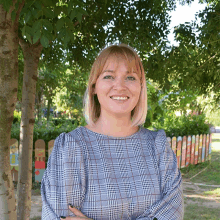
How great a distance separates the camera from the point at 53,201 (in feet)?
4.31

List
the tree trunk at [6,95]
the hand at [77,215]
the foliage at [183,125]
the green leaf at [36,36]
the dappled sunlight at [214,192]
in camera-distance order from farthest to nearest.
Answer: the foliage at [183,125], the dappled sunlight at [214,192], the tree trunk at [6,95], the green leaf at [36,36], the hand at [77,215]

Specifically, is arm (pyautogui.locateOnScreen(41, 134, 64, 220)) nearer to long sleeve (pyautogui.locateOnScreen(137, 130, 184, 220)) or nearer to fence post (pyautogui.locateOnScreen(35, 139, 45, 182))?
long sleeve (pyautogui.locateOnScreen(137, 130, 184, 220))

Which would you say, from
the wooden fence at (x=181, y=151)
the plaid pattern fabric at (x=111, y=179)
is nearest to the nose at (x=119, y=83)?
the plaid pattern fabric at (x=111, y=179)

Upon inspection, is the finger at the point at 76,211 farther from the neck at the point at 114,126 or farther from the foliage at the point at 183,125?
the foliage at the point at 183,125

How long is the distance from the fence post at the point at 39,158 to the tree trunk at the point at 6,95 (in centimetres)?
353

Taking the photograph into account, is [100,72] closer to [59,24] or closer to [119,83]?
[119,83]

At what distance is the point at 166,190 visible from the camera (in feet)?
4.76

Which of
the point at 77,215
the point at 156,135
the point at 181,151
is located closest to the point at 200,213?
the point at 181,151

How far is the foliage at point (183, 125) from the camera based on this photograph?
8742mm

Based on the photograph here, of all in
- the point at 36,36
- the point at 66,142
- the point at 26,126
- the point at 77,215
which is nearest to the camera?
the point at 77,215

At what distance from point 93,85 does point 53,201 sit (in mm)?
668

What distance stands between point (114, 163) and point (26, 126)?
2110 mm

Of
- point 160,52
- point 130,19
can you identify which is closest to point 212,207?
point 160,52

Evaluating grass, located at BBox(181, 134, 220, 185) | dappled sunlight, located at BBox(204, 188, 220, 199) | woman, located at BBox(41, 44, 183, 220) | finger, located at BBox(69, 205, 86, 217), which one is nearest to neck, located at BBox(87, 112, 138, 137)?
woman, located at BBox(41, 44, 183, 220)
